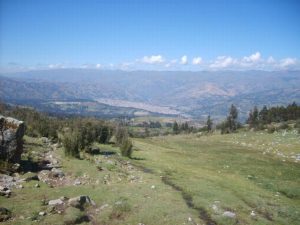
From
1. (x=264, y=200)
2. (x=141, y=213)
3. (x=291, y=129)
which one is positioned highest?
(x=141, y=213)

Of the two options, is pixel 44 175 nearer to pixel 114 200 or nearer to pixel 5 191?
pixel 5 191

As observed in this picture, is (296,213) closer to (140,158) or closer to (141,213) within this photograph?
(141,213)

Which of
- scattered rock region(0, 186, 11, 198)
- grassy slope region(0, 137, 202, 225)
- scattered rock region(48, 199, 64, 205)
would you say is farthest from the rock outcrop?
scattered rock region(48, 199, 64, 205)

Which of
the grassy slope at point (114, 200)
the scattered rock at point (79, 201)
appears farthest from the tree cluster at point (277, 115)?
the scattered rock at point (79, 201)

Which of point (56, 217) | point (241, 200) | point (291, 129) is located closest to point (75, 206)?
point (56, 217)

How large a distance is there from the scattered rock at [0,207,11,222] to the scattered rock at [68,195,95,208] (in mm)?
4031

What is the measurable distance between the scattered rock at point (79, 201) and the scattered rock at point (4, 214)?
4.03 m

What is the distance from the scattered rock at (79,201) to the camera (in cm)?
2383

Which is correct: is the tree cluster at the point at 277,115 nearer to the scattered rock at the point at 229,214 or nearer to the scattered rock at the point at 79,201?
the scattered rock at the point at 229,214

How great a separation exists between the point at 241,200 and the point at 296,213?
4612 millimetres

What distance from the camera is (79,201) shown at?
24266mm

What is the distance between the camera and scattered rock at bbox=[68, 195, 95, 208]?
23828 millimetres

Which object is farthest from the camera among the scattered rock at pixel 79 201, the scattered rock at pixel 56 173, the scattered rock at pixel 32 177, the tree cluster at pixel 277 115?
the tree cluster at pixel 277 115

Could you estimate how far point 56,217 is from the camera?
21.6 metres
